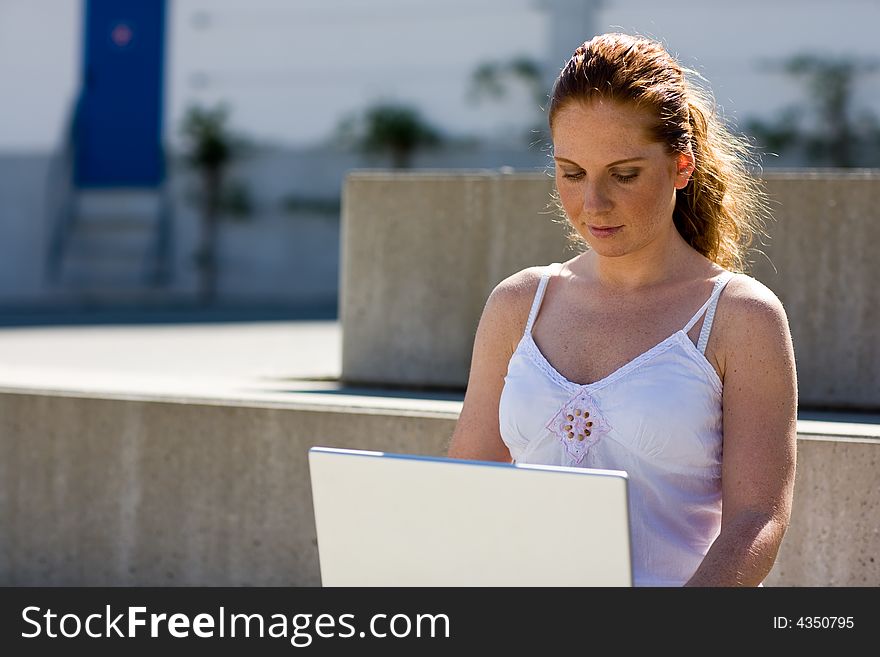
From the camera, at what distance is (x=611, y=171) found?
1.77m

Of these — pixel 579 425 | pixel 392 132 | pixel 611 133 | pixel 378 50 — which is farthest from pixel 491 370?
pixel 378 50

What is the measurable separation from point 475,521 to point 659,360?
654mm

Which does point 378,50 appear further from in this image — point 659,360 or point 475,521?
point 475,521

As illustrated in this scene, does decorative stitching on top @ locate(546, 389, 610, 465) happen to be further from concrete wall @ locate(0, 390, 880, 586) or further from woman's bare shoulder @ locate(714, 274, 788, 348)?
concrete wall @ locate(0, 390, 880, 586)

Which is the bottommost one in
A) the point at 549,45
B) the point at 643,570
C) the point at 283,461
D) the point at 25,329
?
the point at 25,329

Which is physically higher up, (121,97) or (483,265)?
(121,97)

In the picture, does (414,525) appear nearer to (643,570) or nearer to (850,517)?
(643,570)

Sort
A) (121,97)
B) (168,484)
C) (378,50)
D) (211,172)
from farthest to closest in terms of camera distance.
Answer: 1. (121,97)
2. (211,172)
3. (378,50)
4. (168,484)

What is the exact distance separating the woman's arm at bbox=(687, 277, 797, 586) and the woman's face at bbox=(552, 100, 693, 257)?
0.18 meters

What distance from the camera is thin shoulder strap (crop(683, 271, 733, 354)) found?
1805mm

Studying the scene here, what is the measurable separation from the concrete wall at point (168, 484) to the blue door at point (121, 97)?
14.3 m
